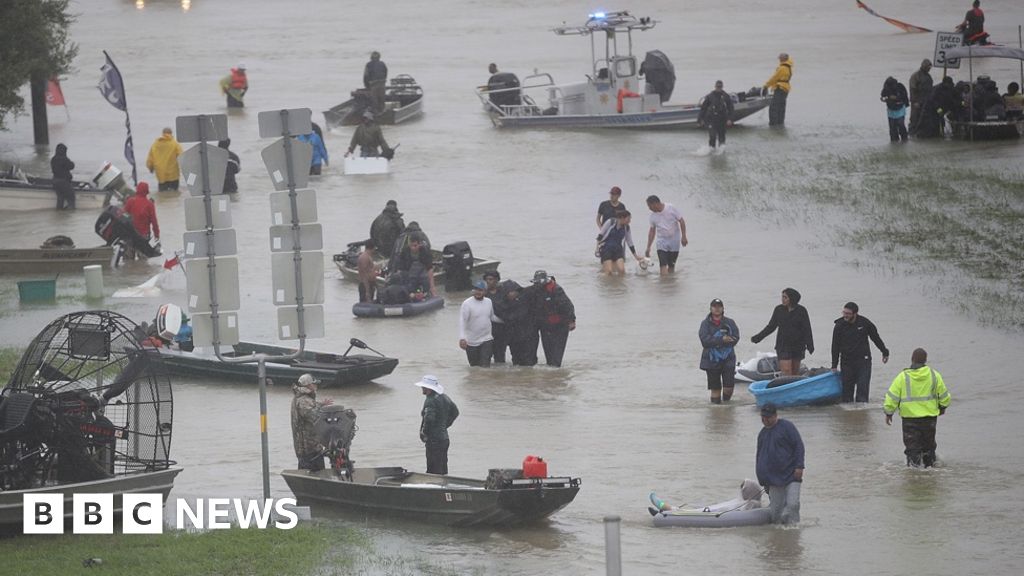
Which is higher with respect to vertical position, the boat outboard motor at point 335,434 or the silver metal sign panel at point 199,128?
the silver metal sign panel at point 199,128

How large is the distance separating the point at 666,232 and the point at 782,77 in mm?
15680

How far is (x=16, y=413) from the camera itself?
14.5 m

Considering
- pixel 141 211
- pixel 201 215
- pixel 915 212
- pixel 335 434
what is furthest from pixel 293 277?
pixel 915 212

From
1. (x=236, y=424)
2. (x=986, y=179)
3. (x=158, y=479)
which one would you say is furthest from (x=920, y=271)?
(x=158, y=479)

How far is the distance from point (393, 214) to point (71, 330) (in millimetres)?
13624

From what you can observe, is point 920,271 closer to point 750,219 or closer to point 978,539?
point 750,219

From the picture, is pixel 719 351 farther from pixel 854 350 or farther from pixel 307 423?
pixel 307 423

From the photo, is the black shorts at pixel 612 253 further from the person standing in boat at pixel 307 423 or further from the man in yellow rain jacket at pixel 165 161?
the person standing in boat at pixel 307 423

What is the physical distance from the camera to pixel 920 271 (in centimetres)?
2834

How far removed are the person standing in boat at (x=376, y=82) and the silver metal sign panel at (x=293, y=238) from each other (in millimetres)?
31587

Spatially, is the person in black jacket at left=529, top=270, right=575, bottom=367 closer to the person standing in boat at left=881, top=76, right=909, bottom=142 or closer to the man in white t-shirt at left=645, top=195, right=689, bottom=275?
the man in white t-shirt at left=645, top=195, right=689, bottom=275

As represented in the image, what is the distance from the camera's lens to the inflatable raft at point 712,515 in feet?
50.0

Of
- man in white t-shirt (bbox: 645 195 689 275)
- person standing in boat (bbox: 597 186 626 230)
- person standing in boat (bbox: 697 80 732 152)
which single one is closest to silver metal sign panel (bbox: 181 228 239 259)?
man in white t-shirt (bbox: 645 195 689 275)

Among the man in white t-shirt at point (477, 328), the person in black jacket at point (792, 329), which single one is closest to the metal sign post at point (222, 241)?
the person in black jacket at point (792, 329)
